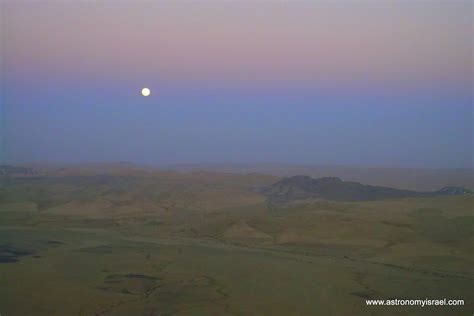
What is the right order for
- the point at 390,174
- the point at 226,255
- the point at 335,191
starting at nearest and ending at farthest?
the point at 226,255
the point at 335,191
the point at 390,174

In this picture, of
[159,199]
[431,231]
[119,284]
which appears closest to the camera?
[119,284]

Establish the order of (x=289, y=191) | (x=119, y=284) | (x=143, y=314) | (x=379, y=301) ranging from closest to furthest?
(x=143, y=314) → (x=379, y=301) → (x=119, y=284) → (x=289, y=191)

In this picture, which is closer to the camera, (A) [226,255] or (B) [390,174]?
(A) [226,255]

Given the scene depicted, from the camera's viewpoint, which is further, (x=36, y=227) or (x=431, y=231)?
(x=36, y=227)

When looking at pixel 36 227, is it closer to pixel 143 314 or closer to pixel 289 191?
pixel 143 314

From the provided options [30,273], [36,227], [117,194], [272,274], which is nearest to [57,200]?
[117,194]

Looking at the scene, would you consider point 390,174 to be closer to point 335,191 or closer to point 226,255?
point 335,191

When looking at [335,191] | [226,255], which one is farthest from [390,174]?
[226,255]
